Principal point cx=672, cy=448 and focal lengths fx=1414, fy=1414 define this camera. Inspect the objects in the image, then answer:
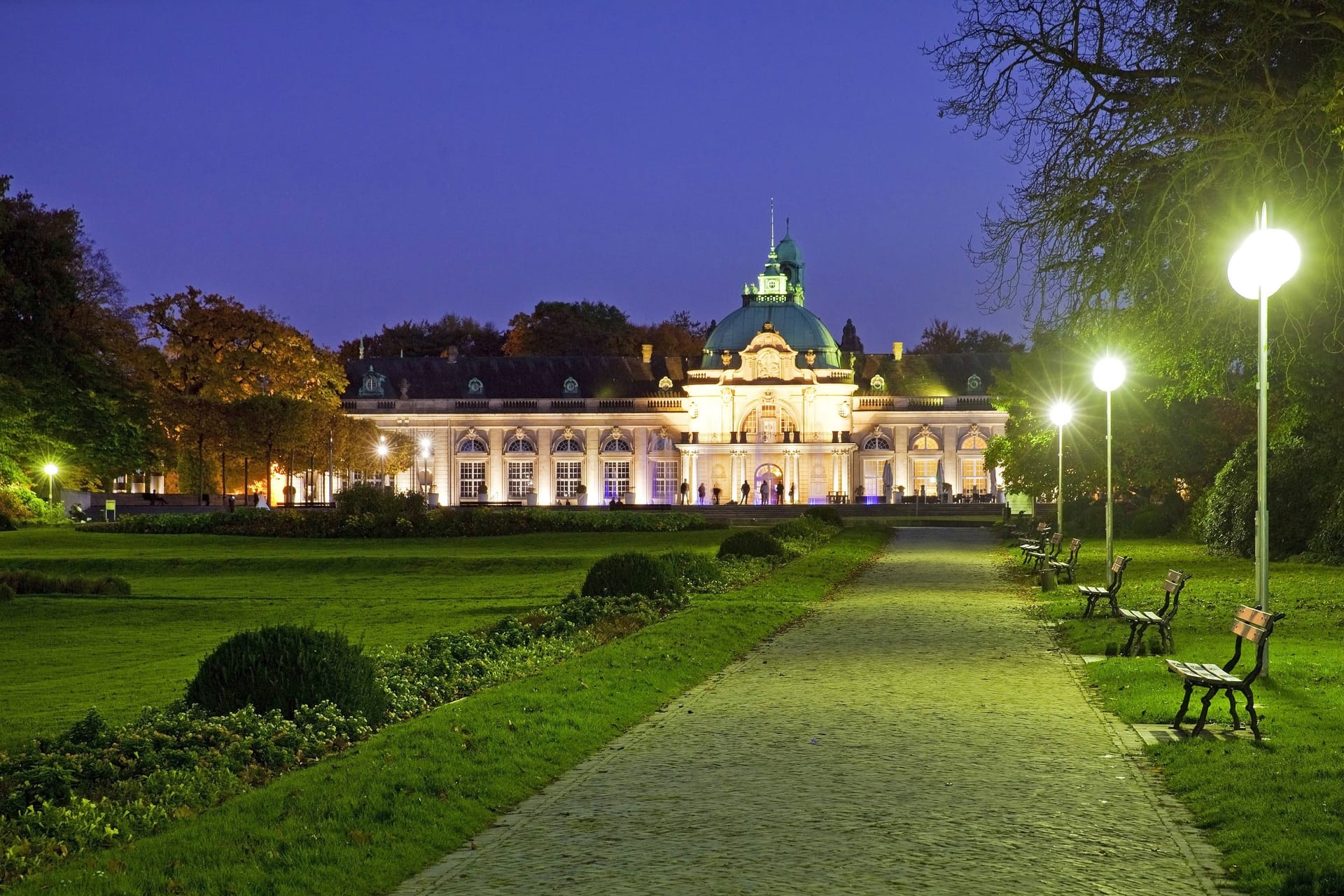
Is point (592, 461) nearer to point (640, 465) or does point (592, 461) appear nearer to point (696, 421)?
point (640, 465)

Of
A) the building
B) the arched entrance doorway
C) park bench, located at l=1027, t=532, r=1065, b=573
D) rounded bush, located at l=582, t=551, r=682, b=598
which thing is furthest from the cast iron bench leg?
the arched entrance doorway

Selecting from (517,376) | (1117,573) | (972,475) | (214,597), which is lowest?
(214,597)

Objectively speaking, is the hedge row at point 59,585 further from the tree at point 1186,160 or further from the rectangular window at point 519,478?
the rectangular window at point 519,478

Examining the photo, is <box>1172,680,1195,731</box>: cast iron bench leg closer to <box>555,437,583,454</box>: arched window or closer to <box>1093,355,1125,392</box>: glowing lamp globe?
<box>1093,355,1125,392</box>: glowing lamp globe

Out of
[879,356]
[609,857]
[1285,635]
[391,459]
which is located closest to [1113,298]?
[1285,635]

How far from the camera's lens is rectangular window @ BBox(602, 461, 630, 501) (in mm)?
89750

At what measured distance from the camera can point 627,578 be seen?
20641 mm

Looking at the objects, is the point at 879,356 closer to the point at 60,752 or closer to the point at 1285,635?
the point at 1285,635

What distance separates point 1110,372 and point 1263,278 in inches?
433

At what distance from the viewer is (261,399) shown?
60.1 meters

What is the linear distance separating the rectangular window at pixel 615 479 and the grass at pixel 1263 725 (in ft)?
222

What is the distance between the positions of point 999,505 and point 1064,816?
61463 mm

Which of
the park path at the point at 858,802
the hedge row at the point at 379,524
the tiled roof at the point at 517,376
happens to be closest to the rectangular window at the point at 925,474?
the tiled roof at the point at 517,376

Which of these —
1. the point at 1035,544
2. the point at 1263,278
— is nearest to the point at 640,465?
the point at 1035,544
